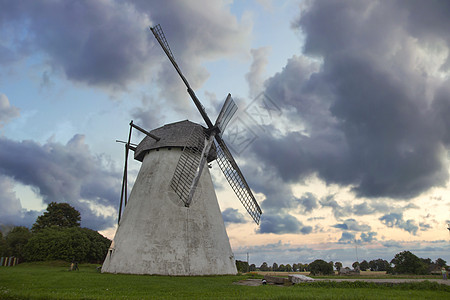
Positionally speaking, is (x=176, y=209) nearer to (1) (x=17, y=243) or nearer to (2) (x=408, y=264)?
(1) (x=17, y=243)

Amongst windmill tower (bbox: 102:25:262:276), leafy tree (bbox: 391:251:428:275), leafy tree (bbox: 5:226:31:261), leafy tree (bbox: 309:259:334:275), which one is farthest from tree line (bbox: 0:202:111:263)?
leafy tree (bbox: 391:251:428:275)

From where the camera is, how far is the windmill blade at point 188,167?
2016 cm

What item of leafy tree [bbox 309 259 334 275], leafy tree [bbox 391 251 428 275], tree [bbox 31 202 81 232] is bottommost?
leafy tree [bbox 309 259 334 275]

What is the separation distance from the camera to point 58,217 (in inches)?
1836

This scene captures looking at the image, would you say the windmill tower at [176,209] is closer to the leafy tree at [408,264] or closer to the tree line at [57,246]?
the tree line at [57,246]

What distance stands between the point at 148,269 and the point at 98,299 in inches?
426

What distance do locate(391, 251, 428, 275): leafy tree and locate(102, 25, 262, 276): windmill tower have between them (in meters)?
29.6

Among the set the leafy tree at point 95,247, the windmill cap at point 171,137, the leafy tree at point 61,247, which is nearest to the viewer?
the windmill cap at point 171,137

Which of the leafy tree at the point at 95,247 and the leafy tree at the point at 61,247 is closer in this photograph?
the leafy tree at the point at 61,247

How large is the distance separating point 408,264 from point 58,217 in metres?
52.6

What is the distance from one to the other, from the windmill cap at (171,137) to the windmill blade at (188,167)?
406 millimetres

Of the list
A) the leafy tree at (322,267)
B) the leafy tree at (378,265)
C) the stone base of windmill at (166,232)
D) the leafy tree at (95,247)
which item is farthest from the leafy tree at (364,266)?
the stone base of windmill at (166,232)

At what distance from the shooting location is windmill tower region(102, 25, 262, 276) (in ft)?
60.4

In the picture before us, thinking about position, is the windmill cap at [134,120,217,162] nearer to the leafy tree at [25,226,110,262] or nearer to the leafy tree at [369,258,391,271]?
the leafy tree at [25,226,110,262]
